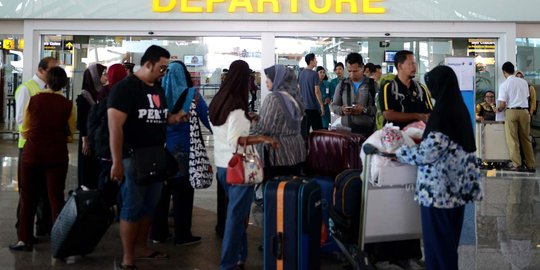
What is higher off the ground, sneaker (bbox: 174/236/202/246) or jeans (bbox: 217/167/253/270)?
jeans (bbox: 217/167/253/270)

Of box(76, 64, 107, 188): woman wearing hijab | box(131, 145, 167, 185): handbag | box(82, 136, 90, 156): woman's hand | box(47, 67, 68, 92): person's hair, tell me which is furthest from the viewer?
box(76, 64, 107, 188): woman wearing hijab

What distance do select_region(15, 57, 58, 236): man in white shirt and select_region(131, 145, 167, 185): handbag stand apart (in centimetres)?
163

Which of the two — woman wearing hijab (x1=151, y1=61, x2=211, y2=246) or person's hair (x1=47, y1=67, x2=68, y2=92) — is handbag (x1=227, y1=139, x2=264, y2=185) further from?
person's hair (x1=47, y1=67, x2=68, y2=92)

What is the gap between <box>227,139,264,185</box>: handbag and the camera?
4109mm

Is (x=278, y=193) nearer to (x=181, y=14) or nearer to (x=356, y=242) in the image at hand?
(x=356, y=242)

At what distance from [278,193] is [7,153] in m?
10.6

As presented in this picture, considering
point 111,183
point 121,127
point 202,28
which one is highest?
point 202,28

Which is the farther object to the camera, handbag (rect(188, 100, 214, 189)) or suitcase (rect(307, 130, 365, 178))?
handbag (rect(188, 100, 214, 189))

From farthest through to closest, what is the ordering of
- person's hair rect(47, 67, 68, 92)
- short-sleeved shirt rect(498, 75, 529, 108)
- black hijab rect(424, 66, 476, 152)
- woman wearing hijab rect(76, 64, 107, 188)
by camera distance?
short-sleeved shirt rect(498, 75, 529, 108) → woman wearing hijab rect(76, 64, 107, 188) → person's hair rect(47, 67, 68, 92) → black hijab rect(424, 66, 476, 152)

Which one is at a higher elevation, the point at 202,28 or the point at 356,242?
the point at 202,28

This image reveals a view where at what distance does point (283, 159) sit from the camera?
4.96 meters

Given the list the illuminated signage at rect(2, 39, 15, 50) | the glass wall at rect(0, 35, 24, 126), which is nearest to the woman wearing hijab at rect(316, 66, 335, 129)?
the glass wall at rect(0, 35, 24, 126)

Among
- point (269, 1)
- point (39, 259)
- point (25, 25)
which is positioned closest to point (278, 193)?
point (39, 259)

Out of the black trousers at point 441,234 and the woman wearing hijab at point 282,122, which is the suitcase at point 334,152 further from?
the black trousers at point 441,234
